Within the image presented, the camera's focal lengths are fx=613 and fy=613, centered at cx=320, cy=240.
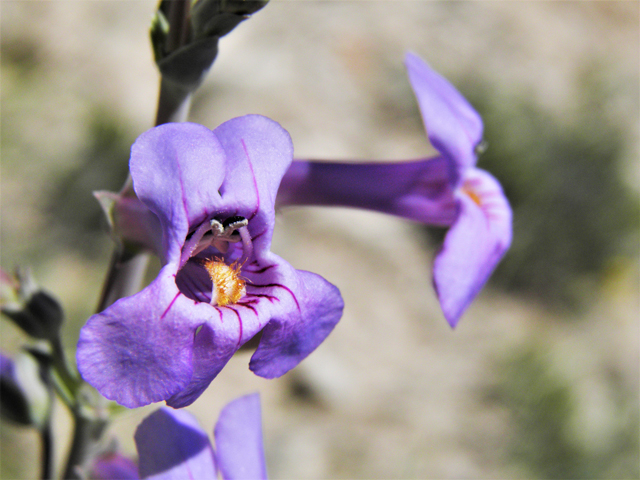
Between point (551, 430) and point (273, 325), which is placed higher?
point (273, 325)

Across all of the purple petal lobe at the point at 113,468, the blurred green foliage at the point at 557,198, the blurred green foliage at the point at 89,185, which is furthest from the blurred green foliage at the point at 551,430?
the purple petal lobe at the point at 113,468

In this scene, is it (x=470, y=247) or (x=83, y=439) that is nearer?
(x=470, y=247)

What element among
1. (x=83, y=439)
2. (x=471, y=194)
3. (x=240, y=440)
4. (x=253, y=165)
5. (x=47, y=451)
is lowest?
(x=47, y=451)

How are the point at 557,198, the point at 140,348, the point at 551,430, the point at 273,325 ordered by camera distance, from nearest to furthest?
the point at 140,348 → the point at 273,325 → the point at 551,430 → the point at 557,198

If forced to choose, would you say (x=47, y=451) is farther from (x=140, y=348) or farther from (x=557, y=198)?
(x=557, y=198)

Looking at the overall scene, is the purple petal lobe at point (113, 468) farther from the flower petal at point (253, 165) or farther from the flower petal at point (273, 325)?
the flower petal at point (253, 165)

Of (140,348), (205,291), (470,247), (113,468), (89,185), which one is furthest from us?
(89,185)

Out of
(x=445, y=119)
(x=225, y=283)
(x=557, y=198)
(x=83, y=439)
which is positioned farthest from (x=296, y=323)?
(x=557, y=198)
